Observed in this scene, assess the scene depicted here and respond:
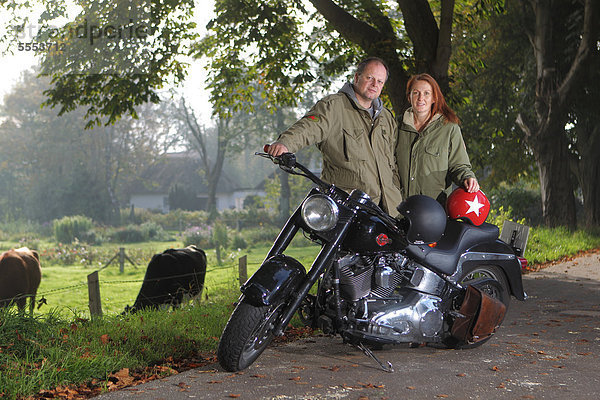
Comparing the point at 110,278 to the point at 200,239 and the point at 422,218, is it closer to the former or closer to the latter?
the point at 200,239

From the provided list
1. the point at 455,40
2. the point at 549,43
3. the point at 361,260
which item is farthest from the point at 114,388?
the point at 455,40

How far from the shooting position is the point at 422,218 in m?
5.10

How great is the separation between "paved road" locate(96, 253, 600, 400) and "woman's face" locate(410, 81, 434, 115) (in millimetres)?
2054

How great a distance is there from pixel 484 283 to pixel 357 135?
1.75 m

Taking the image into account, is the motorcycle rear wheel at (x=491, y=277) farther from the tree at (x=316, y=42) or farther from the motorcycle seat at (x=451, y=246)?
the tree at (x=316, y=42)

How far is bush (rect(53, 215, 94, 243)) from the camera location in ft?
124

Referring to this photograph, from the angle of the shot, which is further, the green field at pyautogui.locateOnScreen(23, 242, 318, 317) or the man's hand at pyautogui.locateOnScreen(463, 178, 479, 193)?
the green field at pyautogui.locateOnScreen(23, 242, 318, 317)

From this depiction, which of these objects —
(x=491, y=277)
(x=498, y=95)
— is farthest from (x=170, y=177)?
(x=491, y=277)

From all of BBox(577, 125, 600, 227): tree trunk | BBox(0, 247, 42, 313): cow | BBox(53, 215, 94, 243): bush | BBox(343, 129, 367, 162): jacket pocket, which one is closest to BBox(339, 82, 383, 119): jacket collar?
BBox(343, 129, 367, 162): jacket pocket

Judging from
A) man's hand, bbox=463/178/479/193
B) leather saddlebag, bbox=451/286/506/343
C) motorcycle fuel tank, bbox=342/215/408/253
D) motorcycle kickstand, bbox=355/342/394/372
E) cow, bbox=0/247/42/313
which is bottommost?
cow, bbox=0/247/42/313

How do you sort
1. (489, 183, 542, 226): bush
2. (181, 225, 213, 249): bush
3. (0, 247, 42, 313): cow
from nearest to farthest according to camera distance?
(0, 247, 42, 313): cow
(489, 183, 542, 226): bush
(181, 225, 213, 249): bush

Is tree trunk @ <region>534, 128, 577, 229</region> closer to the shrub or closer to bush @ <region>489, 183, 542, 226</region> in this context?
bush @ <region>489, 183, 542, 226</region>

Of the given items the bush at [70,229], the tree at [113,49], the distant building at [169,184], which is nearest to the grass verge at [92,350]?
the tree at [113,49]

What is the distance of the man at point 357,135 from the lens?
5.50 meters
